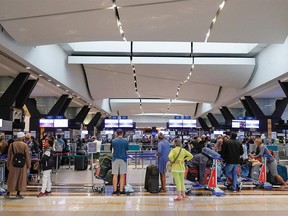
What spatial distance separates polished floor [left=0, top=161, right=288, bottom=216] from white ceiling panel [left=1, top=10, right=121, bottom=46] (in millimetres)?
4908

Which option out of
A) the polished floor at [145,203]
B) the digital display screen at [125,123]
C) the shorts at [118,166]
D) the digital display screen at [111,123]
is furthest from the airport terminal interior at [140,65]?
the digital display screen at [125,123]

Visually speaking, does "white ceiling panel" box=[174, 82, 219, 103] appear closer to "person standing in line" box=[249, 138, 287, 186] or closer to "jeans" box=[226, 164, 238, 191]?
"person standing in line" box=[249, 138, 287, 186]

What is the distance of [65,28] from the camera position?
1141 centimetres

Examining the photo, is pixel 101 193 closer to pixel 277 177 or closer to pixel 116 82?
pixel 277 177

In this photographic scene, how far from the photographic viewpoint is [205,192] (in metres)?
10.6

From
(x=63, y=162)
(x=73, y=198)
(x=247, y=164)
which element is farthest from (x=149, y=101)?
(x=73, y=198)

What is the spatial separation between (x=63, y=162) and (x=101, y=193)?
11.9 metres

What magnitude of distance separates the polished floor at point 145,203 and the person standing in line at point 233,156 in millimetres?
385

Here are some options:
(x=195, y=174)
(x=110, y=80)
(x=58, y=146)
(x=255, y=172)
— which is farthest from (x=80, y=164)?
(x=255, y=172)

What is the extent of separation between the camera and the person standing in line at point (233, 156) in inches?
423

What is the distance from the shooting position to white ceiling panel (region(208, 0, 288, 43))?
1016 centimetres

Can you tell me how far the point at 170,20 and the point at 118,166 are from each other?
4621 mm

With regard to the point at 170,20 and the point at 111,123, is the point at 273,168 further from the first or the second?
the point at 111,123

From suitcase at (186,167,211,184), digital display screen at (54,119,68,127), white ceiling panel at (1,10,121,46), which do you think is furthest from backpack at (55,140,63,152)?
suitcase at (186,167,211,184)
